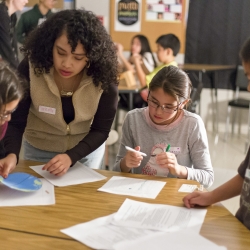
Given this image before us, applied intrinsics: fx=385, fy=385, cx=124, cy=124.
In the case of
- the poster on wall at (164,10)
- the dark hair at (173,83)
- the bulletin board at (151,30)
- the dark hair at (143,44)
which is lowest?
the dark hair at (173,83)

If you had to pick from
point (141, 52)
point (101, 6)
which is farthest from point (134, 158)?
point (101, 6)

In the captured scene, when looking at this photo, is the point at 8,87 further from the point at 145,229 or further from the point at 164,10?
the point at 164,10

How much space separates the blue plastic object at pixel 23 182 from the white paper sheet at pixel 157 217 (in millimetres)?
318

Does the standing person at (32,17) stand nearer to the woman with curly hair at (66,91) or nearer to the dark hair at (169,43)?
the dark hair at (169,43)

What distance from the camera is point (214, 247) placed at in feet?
3.21

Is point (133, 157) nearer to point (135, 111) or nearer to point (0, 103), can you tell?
point (135, 111)

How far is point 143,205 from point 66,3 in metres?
4.38

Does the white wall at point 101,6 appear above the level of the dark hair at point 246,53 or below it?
above

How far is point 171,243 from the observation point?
0.99 m

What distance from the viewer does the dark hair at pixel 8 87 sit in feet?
3.70

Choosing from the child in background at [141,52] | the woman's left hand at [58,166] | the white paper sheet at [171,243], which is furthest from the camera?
the child in background at [141,52]

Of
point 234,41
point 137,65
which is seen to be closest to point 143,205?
point 137,65

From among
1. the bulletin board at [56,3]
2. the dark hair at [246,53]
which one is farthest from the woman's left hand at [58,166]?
the bulletin board at [56,3]

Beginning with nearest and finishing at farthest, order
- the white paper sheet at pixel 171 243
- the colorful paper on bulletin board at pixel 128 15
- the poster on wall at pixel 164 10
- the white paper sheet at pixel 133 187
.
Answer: the white paper sheet at pixel 171 243 < the white paper sheet at pixel 133 187 < the poster on wall at pixel 164 10 < the colorful paper on bulletin board at pixel 128 15
